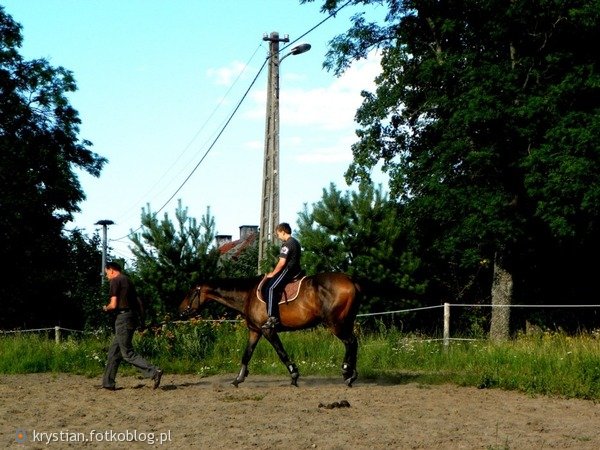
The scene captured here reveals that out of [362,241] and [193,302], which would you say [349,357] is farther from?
[362,241]

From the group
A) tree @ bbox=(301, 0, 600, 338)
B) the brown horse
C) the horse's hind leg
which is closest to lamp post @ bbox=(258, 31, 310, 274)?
tree @ bbox=(301, 0, 600, 338)

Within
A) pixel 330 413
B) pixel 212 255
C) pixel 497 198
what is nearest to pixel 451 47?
pixel 497 198

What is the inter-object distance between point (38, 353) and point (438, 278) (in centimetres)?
1404

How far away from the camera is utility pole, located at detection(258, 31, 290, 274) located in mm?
26219

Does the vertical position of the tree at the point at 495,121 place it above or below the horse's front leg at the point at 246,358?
above

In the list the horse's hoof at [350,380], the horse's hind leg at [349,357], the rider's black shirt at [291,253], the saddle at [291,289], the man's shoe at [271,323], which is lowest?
the horse's hoof at [350,380]

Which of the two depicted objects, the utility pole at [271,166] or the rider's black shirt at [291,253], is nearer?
the rider's black shirt at [291,253]

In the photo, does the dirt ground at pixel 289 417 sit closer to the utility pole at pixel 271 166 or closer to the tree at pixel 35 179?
the utility pole at pixel 271 166

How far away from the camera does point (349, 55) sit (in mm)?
30531

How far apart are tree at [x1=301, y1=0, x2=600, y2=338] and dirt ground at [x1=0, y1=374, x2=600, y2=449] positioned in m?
11.6

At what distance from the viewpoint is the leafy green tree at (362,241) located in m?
26.3

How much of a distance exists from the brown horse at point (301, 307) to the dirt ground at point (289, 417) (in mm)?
501

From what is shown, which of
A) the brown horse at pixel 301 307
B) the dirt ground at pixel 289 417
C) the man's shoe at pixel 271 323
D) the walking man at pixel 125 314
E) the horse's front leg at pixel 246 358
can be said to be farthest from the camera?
the horse's front leg at pixel 246 358

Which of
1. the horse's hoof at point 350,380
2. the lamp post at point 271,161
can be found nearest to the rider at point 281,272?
the horse's hoof at point 350,380
